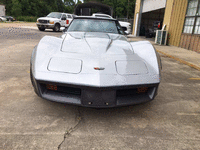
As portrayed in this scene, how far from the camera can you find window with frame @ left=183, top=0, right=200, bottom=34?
754 cm

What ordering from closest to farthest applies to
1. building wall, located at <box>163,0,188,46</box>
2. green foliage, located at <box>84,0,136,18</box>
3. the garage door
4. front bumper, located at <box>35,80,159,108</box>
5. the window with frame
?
front bumper, located at <box>35,80,159,108</box> → the window with frame → building wall, located at <box>163,0,188,46</box> → the garage door → green foliage, located at <box>84,0,136,18</box>

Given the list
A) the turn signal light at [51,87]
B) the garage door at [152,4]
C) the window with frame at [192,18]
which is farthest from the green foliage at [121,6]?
the turn signal light at [51,87]

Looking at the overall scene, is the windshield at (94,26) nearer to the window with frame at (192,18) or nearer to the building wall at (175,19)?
the window with frame at (192,18)

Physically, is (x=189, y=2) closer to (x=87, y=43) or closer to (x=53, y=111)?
(x=87, y=43)

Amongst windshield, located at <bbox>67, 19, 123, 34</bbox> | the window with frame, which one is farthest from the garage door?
windshield, located at <bbox>67, 19, 123, 34</bbox>

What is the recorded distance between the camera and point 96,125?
179 cm

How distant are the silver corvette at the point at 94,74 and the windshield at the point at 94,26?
1077 mm

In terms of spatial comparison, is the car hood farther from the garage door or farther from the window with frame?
the garage door

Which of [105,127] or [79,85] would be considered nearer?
[79,85]

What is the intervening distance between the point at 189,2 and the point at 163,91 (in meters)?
7.37

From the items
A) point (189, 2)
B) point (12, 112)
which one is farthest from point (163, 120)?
point (189, 2)

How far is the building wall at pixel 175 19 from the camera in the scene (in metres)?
8.51

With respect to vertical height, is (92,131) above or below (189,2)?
below

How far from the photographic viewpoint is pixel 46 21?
45.4 feet
